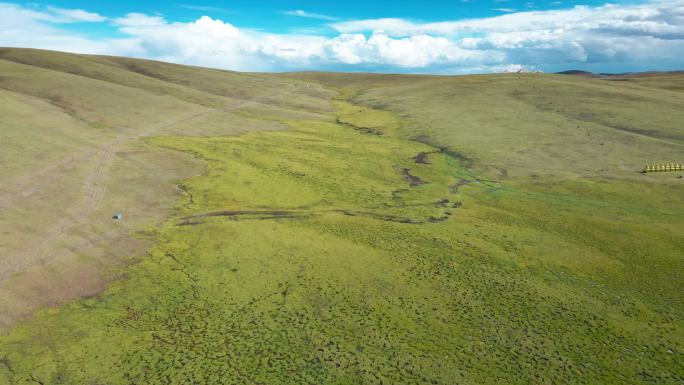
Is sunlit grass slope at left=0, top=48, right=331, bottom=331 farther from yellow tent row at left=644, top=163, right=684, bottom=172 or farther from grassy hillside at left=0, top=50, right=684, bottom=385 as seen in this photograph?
yellow tent row at left=644, top=163, right=684, bottom=172

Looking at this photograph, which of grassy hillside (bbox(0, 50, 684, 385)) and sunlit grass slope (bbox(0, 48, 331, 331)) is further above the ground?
sunlit grass slope (bbox(0, 48, 331, 331))

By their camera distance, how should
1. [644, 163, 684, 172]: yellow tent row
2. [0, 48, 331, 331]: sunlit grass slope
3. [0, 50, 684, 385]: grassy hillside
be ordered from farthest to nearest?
[644, 163, 684, 172]: yellow tent row
[0, 48, 331, 331]: sunlit grass slope
[0, 50, 684, 385]: grassy hillside

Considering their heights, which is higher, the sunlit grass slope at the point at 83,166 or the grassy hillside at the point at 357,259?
the sunlit grass slope at the point at 83,166

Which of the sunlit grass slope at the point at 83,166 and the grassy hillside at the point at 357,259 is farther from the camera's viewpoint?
the sunlit grass slope at the point at 83,166

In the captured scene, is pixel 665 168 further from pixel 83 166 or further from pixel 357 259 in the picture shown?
pixel 83 166

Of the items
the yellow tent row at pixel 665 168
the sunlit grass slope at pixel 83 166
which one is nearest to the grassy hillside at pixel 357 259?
the sunlit grass slope at pixel 83 166

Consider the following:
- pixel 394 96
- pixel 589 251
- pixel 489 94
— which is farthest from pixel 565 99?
pixel 589 251

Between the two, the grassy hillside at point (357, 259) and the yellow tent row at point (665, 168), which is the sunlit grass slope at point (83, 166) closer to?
the grassy hillside at point (357, 259)

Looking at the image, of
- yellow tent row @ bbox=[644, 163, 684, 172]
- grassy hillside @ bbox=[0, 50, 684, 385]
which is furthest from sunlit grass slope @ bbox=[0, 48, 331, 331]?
yellow tent row @ bbox=[644, 163, 684, 172]
